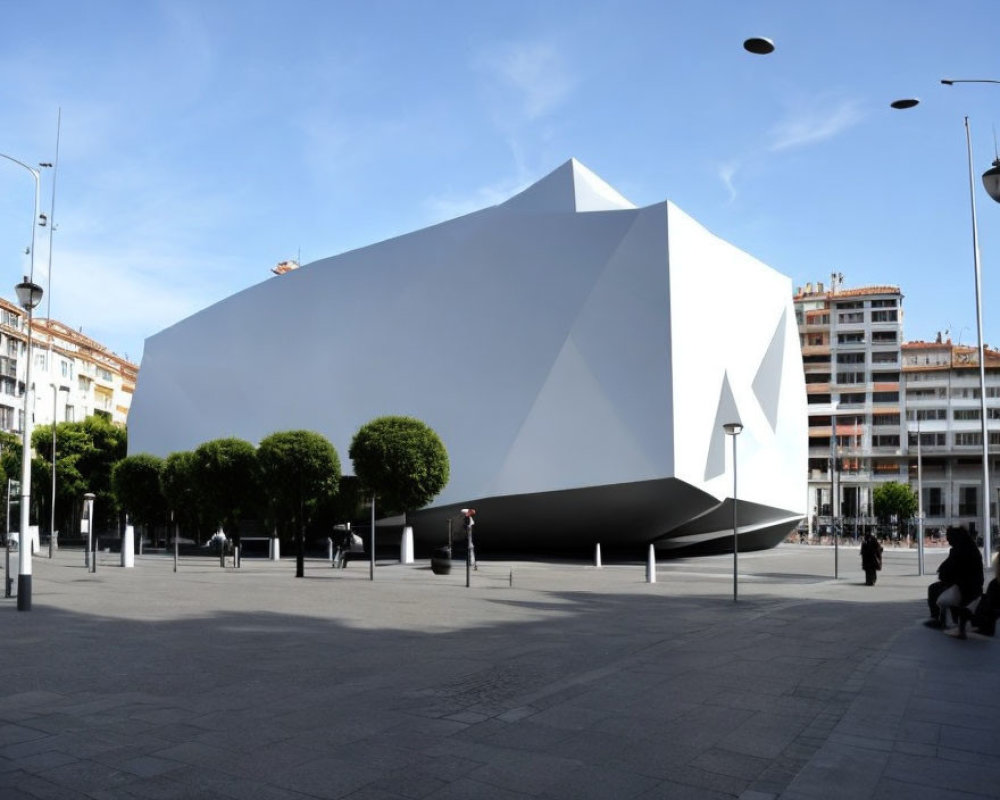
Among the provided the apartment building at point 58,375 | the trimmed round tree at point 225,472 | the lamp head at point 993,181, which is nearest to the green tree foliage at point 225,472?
the trimmed round tree at point 225,472

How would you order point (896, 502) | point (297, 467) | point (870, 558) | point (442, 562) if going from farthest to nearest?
1. point (896, 502)
2. point (297, 467)
3. point (442, 562)
4. point (870, 558)

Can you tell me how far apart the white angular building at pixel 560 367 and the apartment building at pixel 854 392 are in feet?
182

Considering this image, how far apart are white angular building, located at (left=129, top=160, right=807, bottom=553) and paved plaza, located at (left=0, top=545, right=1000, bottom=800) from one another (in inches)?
833

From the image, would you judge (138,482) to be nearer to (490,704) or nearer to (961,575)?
(961,575)

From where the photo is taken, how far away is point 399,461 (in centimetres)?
3647

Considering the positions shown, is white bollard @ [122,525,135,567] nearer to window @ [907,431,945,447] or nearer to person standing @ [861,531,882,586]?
person standing @ [861,531,882,586]

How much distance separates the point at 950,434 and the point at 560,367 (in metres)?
77.2

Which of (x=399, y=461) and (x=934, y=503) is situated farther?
(x=934, y=503)

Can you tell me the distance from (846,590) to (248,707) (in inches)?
804

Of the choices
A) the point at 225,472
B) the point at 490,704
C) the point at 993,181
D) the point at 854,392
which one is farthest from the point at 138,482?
the point at 854,392

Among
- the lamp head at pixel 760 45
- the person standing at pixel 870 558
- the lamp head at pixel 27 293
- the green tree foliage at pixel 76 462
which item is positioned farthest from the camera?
the green tree foliage at pixel 76 462

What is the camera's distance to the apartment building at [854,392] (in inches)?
4112

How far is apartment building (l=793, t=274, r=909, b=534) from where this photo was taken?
10444 centimetres

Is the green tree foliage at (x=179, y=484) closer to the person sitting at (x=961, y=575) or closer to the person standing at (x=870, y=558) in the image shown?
the person standing at (x=870, y=558)
